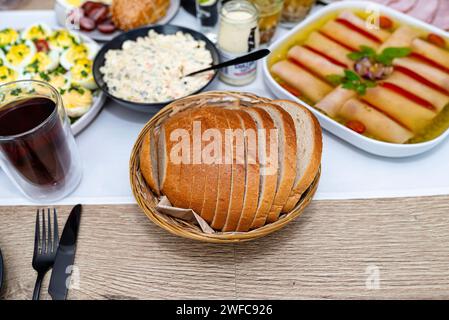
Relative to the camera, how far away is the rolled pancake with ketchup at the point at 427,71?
1.46 metres

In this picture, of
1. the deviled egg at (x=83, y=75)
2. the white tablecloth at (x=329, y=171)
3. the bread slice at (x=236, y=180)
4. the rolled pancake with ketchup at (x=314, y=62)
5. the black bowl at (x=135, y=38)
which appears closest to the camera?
the bread slice at (x=236, y=180)

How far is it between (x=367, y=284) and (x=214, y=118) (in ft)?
1.91

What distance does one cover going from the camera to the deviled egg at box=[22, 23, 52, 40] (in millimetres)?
1604

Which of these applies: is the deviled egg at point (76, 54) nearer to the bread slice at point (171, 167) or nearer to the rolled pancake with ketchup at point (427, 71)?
the bread slice at point (171, 167)

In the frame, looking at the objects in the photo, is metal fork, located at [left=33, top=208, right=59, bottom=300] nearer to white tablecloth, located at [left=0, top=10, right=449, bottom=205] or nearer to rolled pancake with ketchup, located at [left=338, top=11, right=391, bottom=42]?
white tablecloth, located at [left=0, top=10, right=449, bottom=205]

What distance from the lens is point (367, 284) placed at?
1.04m

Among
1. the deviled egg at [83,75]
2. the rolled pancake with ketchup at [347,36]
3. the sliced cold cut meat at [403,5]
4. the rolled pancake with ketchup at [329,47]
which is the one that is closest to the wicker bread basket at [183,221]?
the deviled egg at [83,75]

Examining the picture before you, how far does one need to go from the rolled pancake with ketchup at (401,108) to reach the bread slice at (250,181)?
23.5 inches

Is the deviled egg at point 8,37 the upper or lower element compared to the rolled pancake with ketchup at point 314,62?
lower

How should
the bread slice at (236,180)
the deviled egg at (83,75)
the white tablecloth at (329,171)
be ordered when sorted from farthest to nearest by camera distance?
the deviled egg at (83,75), the white tablecloth at (329,171), the bread slice at (236,180)

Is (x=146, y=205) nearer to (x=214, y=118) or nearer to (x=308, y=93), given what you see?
(x=214, y=118)

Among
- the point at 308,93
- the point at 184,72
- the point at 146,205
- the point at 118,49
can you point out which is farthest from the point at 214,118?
the point at 118,49

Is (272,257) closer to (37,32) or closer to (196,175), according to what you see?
(196,175)

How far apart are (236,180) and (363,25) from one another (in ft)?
3.48
